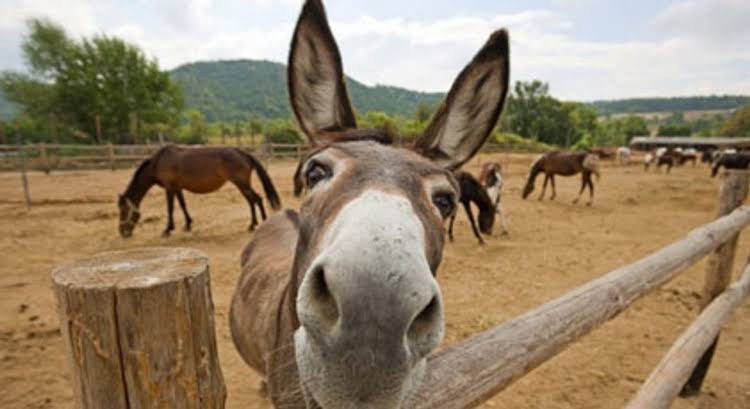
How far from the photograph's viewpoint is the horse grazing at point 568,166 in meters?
15.0

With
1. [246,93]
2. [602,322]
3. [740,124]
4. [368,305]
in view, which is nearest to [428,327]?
[368,305]

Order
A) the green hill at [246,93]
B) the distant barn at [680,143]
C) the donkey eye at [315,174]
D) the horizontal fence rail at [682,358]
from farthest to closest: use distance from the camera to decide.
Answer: the green hill at [246,93] → the distant barn at [680,143] → the horizontal fence rail at [682,358] → the donkey eye at [315,174]

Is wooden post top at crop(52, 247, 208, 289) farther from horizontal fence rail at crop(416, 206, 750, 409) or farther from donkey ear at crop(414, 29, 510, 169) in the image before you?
donkey ear at crop(414, 29, 510, 169)

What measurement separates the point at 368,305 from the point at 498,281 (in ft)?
21.0

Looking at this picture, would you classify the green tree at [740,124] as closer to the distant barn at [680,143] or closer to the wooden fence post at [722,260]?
the distant barn at [680,143]

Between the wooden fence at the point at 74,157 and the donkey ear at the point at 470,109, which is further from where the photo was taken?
the wooden fence at the point at 74,157

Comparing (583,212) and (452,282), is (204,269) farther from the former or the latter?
(583,212)

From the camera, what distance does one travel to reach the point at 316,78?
1997mm

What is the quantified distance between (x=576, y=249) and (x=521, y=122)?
246 ft

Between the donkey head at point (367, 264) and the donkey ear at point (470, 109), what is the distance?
11mm

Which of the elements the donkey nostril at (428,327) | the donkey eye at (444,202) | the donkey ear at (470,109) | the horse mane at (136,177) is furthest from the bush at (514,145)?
the donkey nostril at (428,327)

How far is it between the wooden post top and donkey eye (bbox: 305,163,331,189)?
0.57 metres

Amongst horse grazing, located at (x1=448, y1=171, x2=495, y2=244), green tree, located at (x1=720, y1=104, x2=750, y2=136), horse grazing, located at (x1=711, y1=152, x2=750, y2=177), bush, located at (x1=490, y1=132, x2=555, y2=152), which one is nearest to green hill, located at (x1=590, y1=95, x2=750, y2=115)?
green tree, located at (x1=720, y1=104, x2=750, y2=136)

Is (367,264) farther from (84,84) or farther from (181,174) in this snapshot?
(84,84)
